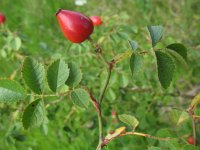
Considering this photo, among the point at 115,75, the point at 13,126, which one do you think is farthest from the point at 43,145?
the point at 115,75

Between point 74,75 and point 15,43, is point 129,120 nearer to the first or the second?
point 74,75

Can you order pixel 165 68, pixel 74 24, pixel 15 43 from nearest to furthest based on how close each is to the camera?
pixel 165 68
pixel 74 24
pixel 15 43

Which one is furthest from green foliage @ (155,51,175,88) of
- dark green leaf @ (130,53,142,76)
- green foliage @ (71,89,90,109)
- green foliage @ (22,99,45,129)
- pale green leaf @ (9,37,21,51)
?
pale green leaf @ (9,37,21,51)

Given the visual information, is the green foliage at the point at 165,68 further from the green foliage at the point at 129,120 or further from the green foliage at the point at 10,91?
the green foliage at the point at 10,91

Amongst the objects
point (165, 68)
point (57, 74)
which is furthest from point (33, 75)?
point (165, 68)

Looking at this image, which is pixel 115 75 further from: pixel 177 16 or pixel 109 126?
pixel 177 16

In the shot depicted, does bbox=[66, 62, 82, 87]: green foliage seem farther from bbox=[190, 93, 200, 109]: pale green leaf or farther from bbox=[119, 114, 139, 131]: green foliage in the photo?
bbox=[190, 93, 200, 109]: pale green leaf
